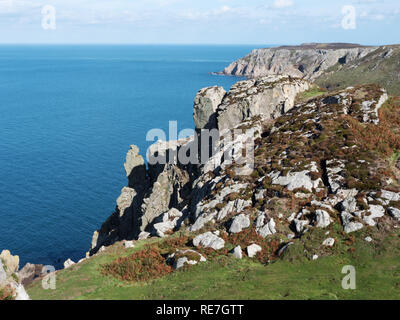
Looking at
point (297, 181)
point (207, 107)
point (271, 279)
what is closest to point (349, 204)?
point (297, 181)

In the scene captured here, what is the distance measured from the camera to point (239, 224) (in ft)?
103

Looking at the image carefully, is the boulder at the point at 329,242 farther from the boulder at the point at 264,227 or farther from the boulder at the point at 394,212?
the boulder at the point at 394,212

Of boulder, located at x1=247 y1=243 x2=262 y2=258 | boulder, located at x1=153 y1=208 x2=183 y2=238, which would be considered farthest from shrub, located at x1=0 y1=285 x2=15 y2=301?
boulder, located at x1=247 y1=243 x2=262 y2=258

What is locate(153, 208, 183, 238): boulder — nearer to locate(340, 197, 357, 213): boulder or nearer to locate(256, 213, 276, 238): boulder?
locate(256, 213, 276, 238): boulder

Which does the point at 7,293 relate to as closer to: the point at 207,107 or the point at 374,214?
the point at 374,214

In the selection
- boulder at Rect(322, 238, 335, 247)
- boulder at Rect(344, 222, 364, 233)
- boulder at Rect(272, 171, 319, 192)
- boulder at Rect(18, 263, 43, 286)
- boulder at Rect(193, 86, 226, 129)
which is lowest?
boulder at Rect(18, 263, 43, 286)

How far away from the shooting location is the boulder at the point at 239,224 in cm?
3122

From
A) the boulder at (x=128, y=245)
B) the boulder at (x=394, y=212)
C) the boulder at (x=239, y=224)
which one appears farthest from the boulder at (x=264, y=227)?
the boulder at (x=128, y=245)

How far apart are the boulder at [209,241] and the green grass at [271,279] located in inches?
73.3

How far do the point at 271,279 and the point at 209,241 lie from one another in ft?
24.8

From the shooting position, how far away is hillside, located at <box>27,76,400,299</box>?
79.6ft

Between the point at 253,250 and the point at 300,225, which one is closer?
the point at 253,250

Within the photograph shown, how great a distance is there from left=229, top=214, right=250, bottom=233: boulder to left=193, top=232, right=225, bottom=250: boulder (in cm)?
184
